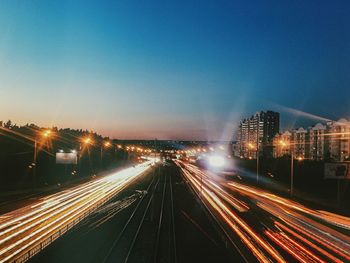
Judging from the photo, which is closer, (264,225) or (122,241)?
(122,241)

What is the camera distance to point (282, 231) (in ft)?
83.3

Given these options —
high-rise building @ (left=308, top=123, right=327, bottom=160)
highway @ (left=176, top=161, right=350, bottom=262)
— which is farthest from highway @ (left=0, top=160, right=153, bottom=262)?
high-rise building @ (left=308, top=123, right=327, bottom=160)

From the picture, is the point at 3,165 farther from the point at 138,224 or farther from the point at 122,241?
the point at 122,241

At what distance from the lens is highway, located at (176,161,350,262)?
1938 centimetres

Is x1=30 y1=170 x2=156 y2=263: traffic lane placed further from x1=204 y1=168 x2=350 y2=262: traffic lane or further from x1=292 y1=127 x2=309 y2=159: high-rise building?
x1=292 y1=127 x2=309 y2=159: high-rise building

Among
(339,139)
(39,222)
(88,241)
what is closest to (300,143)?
(339,139)

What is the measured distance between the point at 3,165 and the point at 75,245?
46.5m

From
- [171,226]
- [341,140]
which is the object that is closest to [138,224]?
[171,226]

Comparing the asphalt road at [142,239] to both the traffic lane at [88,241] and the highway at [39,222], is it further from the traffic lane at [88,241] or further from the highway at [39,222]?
the highway at [39,222]

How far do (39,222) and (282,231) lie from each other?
48.2ft

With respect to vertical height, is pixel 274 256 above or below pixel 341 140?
below

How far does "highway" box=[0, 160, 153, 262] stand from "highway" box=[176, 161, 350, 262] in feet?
31.4

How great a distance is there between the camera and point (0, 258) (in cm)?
1788

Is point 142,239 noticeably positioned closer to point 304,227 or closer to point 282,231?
point 282,231
